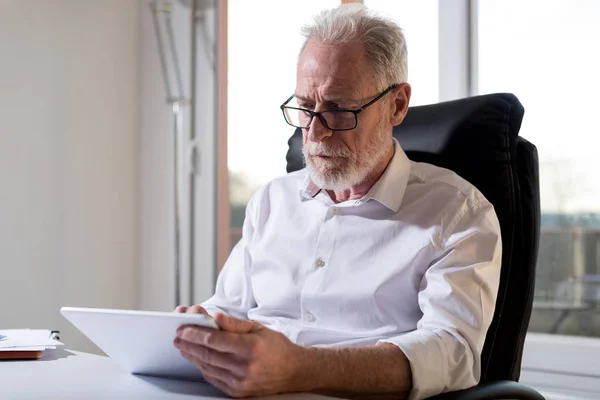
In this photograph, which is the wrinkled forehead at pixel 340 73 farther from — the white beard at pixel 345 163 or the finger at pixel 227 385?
the finger at pixel 227 385

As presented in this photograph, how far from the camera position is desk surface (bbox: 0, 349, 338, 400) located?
1.03 m

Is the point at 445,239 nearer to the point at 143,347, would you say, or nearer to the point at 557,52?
the point at 143,347

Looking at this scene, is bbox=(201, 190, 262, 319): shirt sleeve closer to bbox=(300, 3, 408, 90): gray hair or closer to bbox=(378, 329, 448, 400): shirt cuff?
bbox=(300, 3, 408, 90): gray hair

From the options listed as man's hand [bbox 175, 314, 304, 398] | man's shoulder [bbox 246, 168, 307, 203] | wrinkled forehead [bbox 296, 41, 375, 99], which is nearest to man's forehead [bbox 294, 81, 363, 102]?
wrinkled forehead [bbox 296, 41, 375, 99]

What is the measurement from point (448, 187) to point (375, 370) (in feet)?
1.49

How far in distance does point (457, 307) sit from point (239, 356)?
0.48 m

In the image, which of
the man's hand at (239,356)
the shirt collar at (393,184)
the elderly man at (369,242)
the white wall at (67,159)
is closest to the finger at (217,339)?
the man's hand at (239,356)

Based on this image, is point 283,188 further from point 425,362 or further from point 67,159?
point 67,159

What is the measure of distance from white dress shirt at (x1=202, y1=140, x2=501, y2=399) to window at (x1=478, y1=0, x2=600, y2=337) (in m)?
0.86

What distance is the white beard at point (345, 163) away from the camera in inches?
61.7

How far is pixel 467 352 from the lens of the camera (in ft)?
4.28

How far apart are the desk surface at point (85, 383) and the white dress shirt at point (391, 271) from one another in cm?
38

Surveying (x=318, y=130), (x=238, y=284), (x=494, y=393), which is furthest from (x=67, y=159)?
(x=494, y=393)

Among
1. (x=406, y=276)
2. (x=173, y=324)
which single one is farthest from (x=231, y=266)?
(x=173, y=324)
